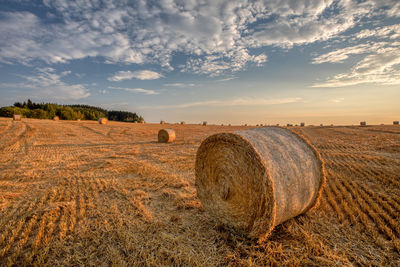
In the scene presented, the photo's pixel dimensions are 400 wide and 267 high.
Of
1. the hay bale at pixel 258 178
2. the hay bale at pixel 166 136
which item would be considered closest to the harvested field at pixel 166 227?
the hay bale at pixel 258 178

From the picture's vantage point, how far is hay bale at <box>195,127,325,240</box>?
3.27 metres

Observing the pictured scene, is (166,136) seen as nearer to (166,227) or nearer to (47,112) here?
(166,227)

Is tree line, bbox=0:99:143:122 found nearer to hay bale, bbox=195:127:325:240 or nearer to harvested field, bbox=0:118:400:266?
harvested field, bbox=0:118:400:266

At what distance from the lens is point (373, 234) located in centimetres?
338

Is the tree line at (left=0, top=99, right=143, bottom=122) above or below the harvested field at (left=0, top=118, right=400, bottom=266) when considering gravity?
above

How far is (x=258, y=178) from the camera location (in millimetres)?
3336

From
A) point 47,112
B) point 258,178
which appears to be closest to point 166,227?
point 258,178

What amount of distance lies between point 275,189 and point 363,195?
11.2 feet

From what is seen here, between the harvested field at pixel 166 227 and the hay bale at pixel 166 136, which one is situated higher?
the hay bale at pixel 166 136

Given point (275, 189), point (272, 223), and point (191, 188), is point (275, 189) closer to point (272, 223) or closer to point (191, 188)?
point (272, 223)

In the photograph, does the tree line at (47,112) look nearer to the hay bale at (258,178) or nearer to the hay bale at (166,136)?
the hay bale at (166,136)

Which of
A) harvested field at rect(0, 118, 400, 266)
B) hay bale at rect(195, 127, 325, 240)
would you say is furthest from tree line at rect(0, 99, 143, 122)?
hay bale at rect(195, 127, 325, 240)

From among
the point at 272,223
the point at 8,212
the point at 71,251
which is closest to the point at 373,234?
the point at 272,223

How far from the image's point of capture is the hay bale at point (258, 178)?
3268 mm
